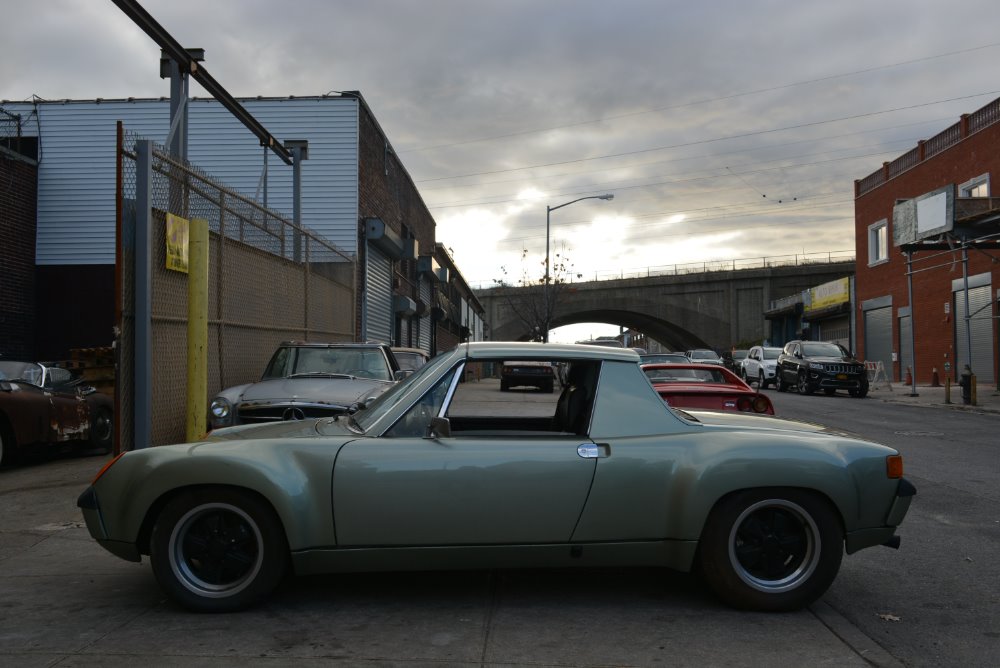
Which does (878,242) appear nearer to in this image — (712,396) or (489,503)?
(712,396)

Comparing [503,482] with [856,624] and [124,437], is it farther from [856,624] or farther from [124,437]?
[124,437]

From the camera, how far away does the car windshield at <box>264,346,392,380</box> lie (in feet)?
32.4

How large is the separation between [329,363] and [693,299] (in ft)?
170

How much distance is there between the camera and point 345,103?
2188cm

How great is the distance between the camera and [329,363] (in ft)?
32.9

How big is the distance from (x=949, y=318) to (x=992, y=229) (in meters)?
8.11

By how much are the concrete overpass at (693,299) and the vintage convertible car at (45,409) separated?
43.6 metres

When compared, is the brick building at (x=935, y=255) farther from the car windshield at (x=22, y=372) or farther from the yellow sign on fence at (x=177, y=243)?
the car windshield at (x=22, y=372)

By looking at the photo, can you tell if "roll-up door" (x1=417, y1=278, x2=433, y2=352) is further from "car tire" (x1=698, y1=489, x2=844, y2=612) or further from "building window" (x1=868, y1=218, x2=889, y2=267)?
"car tire" (x1=698, y1=489, x2=844, y2=612)

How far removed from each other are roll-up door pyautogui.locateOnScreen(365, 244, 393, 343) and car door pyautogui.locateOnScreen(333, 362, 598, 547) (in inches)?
717

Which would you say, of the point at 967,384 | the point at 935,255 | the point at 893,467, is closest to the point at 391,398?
the point at 893,467

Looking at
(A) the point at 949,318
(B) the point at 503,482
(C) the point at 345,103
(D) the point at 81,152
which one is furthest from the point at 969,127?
(B) the point at 503,482

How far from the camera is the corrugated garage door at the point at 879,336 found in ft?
114

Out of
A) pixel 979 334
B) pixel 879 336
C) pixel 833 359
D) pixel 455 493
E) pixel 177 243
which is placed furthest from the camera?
pixel 879 336
